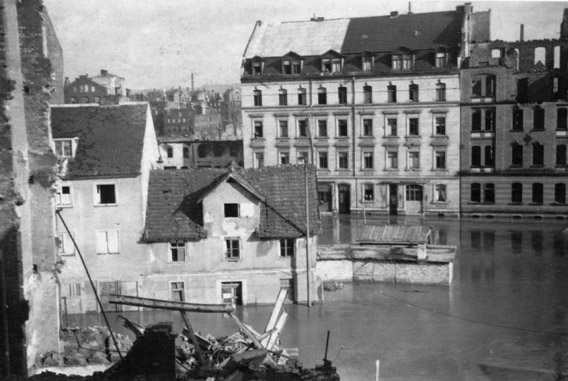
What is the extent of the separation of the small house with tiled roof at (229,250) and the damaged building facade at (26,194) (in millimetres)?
9008

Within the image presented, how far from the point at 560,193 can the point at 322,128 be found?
19.9m

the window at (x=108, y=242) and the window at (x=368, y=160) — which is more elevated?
the window at (x=368, y=160)

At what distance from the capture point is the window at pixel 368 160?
57344mm

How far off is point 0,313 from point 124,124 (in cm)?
1649

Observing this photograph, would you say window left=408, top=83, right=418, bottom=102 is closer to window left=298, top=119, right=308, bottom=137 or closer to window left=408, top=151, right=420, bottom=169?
window left=408, top=151, right=420, bottom=169

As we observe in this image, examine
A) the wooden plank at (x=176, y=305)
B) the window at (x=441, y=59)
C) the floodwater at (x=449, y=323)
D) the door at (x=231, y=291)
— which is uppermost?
the window at (x=441, y=59)

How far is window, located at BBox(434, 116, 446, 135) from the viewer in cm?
5543

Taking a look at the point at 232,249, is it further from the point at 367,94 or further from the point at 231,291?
the point at 367,94

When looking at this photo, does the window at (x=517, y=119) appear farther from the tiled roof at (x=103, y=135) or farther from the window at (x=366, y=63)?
the tiled roof at (x=103, y=135)

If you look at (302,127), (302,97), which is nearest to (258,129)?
(302,127)

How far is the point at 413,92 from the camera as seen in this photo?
5572 centimetres

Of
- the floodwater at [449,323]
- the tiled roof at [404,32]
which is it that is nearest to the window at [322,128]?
the tiled roof at [404,32]

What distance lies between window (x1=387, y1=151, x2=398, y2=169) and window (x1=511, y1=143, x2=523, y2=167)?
366 inches

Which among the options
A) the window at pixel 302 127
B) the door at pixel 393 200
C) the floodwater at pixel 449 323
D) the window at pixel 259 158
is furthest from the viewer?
the window at pixel 259 158
